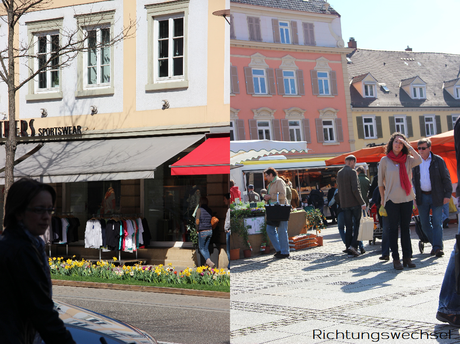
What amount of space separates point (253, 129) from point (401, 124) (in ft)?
1.18

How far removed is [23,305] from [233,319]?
630mm

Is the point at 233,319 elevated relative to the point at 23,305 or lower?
lower

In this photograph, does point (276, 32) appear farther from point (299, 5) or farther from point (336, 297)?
point (336, 297)

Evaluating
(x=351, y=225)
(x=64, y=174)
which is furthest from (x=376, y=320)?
(x=64, y=174)

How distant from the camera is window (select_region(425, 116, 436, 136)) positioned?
1223mm

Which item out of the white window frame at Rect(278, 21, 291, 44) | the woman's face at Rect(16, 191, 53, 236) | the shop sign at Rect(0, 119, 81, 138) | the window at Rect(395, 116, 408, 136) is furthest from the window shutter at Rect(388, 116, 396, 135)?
the shop sign at Rect(0, 119, 81, 138)

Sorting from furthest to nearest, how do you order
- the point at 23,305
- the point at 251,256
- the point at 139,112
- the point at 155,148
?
the point at 155,148 → the point at 139,112 → the point at 251,256 → the point at 23,305

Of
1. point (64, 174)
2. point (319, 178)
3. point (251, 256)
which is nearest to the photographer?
point (319, 178)

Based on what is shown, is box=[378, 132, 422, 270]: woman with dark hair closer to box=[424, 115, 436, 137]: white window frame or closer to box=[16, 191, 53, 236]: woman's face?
box=[424, 115, 436, 137]: white window frame

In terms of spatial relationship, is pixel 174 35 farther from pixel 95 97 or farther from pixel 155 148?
pixel 95 97

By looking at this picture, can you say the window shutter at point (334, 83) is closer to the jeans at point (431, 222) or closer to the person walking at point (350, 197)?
the person walking at point (350, 197)

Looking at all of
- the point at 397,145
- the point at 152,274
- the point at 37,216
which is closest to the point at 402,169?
the point at 397,145

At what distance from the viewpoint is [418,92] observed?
1.27 m

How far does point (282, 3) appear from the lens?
4.81 feet
